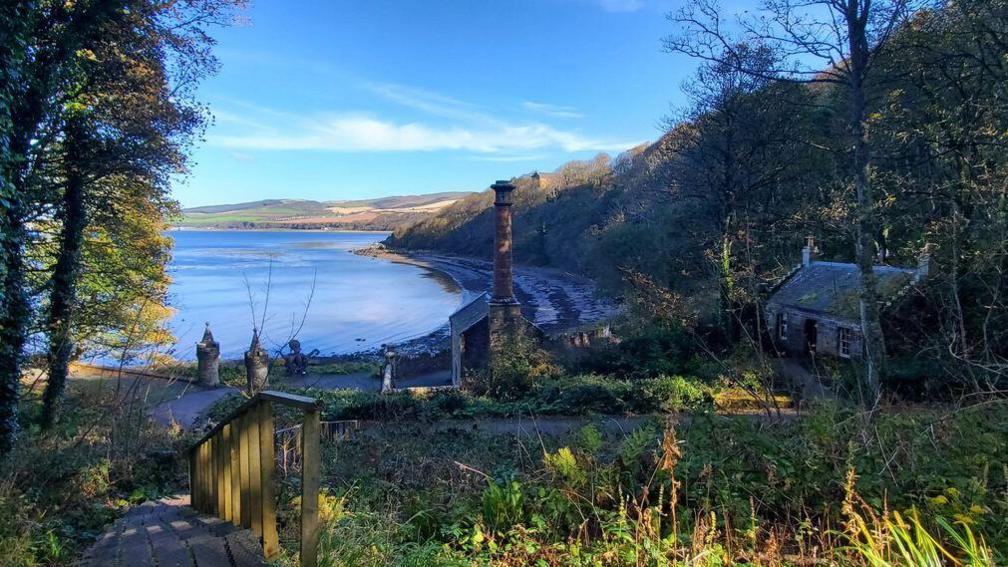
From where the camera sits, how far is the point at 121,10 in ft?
33.8

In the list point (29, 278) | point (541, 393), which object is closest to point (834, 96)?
point (541, 393)

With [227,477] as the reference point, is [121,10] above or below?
above

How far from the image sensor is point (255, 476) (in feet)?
10.1

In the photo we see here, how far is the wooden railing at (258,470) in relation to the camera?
102 inches

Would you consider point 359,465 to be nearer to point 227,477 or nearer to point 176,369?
point 227,477

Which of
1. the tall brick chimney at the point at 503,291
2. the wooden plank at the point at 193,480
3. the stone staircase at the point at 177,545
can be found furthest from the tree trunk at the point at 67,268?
the tall brick chimney at the point at 503,291

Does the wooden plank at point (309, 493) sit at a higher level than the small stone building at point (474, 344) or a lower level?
higher

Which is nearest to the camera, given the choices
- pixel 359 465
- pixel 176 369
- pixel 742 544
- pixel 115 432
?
pixel 742 544

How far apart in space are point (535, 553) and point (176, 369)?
24.5 m

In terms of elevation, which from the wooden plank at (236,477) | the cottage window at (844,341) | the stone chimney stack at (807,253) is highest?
the stone chimney stack at (807,253)

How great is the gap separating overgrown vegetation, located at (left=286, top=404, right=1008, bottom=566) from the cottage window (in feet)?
48.3

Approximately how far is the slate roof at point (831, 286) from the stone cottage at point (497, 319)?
33.0 ft

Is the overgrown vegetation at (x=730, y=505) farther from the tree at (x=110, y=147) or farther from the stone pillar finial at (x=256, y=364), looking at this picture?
the stone pillar finial at (x=256, y=364)

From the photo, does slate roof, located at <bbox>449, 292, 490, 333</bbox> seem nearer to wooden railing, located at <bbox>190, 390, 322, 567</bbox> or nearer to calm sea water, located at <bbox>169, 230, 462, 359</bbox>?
calm sea water, located at <bbox>169, 230, 462, 359</bbox>
